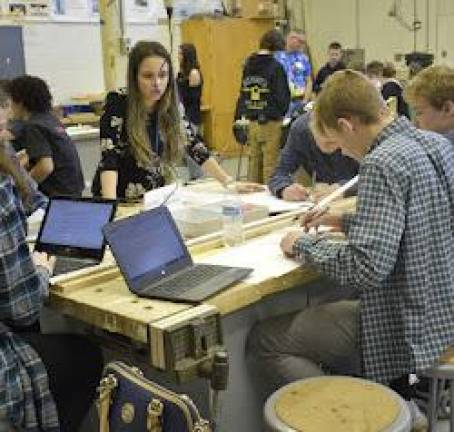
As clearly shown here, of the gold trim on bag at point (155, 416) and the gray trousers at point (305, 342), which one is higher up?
the gold trim on bag at point (155, 416)

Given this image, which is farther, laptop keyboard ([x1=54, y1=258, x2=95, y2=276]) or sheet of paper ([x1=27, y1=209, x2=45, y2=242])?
sheet of paper ([x1=27, y1=209, x2=45, y2=242])

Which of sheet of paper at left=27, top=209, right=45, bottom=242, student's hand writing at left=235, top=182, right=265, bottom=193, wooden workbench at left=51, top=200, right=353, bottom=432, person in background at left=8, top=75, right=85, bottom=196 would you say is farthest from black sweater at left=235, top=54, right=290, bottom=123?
sheet of paper at left=27, top=209, right=45, bottom=242

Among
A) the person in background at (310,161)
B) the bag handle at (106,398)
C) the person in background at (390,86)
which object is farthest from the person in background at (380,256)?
the person in background at (390,86)

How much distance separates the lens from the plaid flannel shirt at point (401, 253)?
174 centimetres

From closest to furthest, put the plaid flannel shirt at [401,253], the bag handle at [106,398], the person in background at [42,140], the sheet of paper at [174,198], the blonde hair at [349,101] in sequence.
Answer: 1. the bag handle at [106,398]
2. the plaid flannel shirt at [401,253]
3. the blonde hair at [349,101]
4. the sheet of paper at [174,198]
5. the person in background at [42,140]

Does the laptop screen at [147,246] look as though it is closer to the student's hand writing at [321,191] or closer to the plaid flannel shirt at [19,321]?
the plaid flannel shirt at [19,321]

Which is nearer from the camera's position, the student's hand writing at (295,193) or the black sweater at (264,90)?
the student's hand writing at (295,193)

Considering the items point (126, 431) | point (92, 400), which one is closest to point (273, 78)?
point (92, 400)

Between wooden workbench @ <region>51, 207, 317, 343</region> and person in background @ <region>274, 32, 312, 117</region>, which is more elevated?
person in background @ <region>274, 32, 312, 117</region>

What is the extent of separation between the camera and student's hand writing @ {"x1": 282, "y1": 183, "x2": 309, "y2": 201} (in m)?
2.86

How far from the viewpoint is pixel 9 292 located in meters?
1.64

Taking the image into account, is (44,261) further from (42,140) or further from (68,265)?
(42,140)

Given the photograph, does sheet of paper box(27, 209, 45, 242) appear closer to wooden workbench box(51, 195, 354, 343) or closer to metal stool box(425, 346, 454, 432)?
wooden workbench box(51, 195, 354, 343)

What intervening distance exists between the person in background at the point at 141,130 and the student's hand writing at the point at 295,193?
51cm
